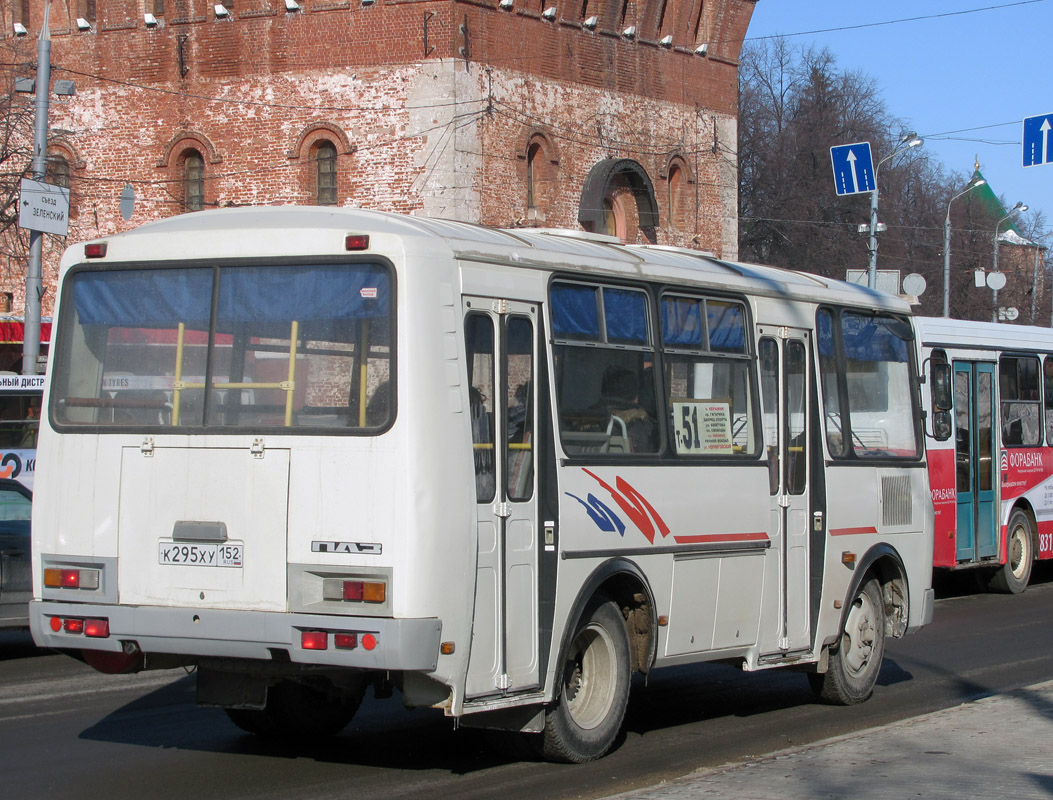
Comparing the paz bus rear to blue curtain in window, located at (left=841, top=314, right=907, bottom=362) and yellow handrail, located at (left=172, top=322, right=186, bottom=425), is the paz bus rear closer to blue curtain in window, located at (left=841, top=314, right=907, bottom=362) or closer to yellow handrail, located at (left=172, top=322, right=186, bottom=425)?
yellow handrail, located at (left=172, top=322, right=186, bottom=425)

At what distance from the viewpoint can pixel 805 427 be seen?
1019 centimetres

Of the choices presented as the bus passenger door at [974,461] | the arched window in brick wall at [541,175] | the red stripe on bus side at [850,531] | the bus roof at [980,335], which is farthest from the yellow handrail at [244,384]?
the arched window in brick wall at [541,175]

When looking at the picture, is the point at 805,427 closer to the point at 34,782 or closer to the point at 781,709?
the point at 781,709

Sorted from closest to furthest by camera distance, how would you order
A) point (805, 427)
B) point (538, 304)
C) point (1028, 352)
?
point (538, 304), point (805, 427), point (1028, 352)

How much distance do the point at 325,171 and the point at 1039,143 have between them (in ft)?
50.5

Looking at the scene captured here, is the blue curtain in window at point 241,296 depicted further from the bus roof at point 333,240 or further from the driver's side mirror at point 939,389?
the driver's side mirror at point 939,389

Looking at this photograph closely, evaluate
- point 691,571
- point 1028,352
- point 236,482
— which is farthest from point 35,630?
point 1028,352

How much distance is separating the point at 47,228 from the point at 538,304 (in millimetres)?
15200

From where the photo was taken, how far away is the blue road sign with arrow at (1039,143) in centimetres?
2491

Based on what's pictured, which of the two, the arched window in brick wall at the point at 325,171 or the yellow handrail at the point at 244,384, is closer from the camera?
the yellow handrail at the point at 244,384

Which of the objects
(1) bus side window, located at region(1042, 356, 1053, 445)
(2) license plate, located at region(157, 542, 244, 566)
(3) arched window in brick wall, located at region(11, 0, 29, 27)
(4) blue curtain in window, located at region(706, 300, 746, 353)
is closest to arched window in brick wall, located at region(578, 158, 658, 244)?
(3) arched window in brick wall, located at region(11, 0, 29, 27)

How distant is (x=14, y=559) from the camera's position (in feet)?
41.1

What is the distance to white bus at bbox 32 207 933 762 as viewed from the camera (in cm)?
708

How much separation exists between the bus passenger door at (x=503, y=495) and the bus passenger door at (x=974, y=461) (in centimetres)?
1124
